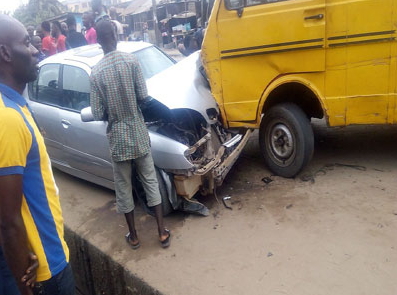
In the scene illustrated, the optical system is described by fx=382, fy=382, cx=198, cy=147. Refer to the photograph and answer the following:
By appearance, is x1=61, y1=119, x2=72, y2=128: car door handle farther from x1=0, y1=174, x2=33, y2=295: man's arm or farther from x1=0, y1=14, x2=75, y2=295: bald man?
x1=0, y1=174, x2=33, y2=295: man's arm

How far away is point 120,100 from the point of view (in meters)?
3.12

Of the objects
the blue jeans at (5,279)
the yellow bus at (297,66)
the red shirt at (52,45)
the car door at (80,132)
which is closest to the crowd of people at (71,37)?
the red shirt at (52,45)

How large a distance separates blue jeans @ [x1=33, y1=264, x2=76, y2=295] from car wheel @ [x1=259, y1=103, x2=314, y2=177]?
2.88m

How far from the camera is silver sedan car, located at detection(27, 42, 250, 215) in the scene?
379cm

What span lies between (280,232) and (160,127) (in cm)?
161

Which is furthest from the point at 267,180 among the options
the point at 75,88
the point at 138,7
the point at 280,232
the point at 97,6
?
the point at 138,7

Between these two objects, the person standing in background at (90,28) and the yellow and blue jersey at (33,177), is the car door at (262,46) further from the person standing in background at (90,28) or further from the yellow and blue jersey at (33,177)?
the person standing in background at (90,28)

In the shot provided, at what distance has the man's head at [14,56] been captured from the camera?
1644mm

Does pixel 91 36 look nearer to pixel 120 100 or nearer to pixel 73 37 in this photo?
pixel 73 37

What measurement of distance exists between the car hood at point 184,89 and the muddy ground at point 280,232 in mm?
1001

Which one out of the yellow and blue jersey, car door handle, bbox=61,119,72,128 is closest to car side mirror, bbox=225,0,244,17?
car door handle, bbox=61,119,72,128

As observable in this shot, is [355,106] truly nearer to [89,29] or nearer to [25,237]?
[25,237]

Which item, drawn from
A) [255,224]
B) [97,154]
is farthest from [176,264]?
[97,154]

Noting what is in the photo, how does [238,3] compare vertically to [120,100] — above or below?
above
